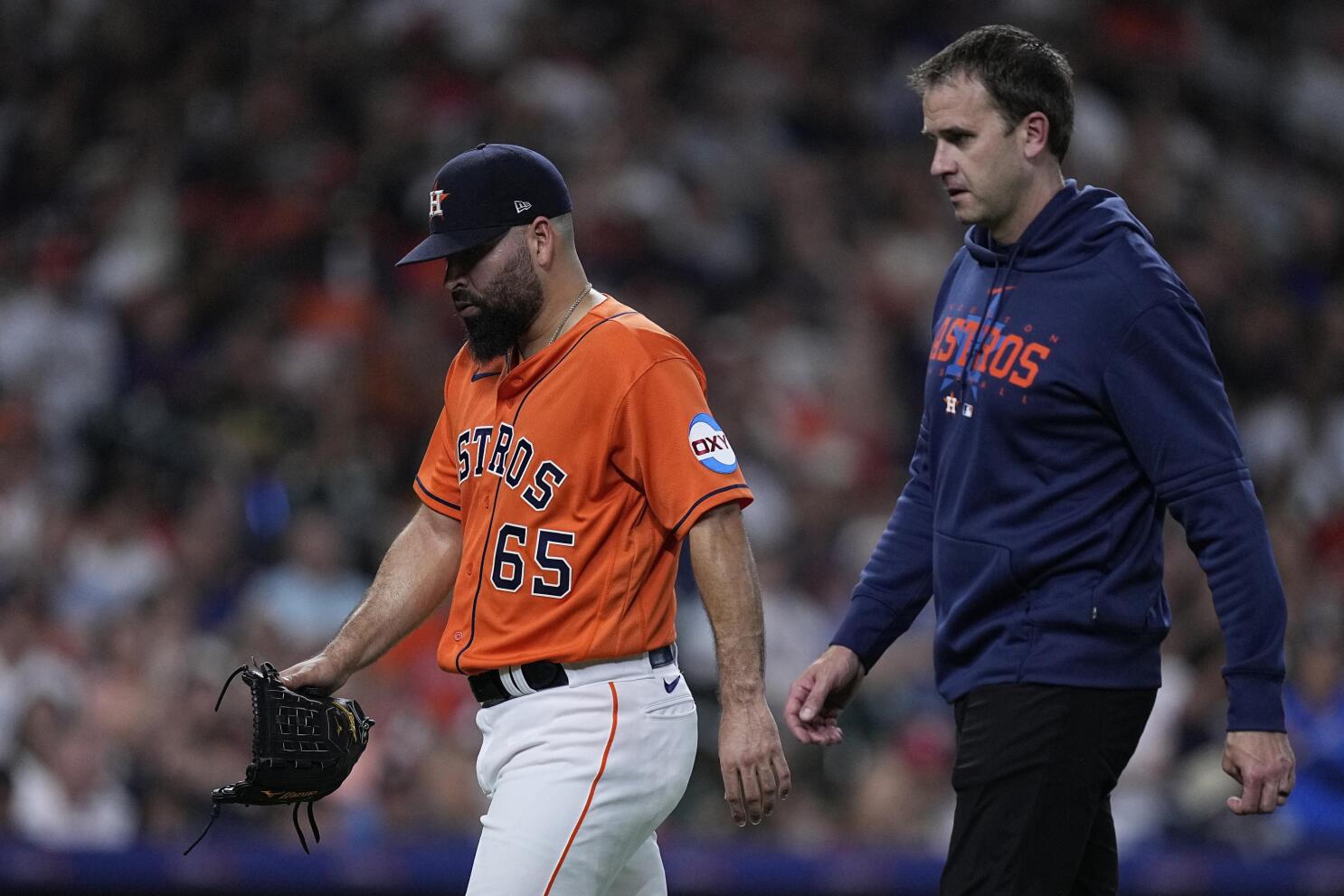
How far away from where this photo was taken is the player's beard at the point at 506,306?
12.4ft

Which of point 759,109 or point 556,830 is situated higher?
point 759,109

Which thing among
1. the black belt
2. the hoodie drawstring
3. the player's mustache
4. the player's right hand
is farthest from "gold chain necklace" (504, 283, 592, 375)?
the hoodie drawstring

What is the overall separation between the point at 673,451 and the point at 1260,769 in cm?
126

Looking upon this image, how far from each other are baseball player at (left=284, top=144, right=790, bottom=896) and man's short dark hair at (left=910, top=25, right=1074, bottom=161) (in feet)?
2.67

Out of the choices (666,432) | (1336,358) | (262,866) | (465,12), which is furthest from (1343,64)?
(666,432)

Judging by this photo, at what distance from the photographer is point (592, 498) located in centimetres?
370

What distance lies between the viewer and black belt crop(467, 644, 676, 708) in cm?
368

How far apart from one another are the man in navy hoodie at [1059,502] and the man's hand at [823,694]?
274 millimetres

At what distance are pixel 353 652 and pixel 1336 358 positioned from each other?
720cm

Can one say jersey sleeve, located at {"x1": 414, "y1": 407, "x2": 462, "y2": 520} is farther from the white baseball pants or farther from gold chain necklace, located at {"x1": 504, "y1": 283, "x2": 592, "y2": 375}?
the white baseball pants

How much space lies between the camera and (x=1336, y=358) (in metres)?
9.75

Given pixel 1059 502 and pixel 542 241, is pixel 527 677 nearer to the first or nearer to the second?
pixel 542 241

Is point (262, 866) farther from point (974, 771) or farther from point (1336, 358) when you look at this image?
point (1336, 358)

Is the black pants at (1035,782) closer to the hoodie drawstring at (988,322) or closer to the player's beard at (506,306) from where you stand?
the hoodie drawstring at (988,322)
